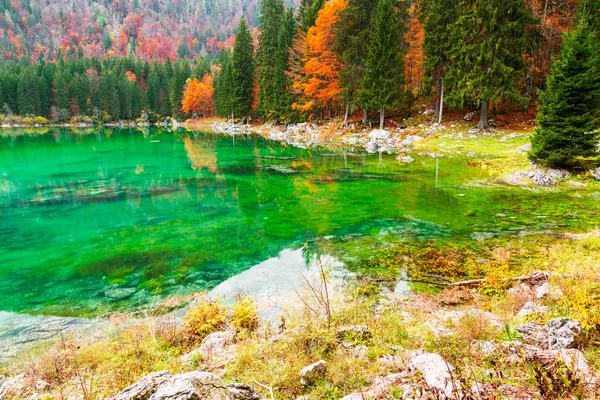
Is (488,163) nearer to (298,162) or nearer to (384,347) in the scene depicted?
(298,162)

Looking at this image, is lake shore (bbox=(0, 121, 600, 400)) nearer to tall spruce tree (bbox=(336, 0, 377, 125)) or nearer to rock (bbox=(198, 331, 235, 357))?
rock (bbox=(198, 331, 235, 357))

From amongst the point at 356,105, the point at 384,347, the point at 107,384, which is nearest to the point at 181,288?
the point at 107,384

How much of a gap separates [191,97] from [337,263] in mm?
94742

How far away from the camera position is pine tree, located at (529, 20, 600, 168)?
48.9ft

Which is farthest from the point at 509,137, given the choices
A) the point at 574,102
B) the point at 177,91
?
the point at 177,91

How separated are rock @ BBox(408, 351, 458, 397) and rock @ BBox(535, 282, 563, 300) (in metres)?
3.25

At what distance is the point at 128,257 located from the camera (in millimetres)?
9938

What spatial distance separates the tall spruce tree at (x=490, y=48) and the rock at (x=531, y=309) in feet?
91.5

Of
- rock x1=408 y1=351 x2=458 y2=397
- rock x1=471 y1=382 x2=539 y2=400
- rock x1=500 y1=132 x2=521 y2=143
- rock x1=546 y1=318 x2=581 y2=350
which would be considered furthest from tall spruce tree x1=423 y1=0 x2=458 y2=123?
rock x1=471 y1=382 x2=539 y2=400

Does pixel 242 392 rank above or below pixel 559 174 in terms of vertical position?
below

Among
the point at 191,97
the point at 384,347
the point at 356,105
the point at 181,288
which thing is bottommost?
the point at 181,288

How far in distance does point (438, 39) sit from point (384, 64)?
221 inches

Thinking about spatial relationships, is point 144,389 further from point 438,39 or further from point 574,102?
point 438,39

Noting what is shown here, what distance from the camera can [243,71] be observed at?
66.5 meters
